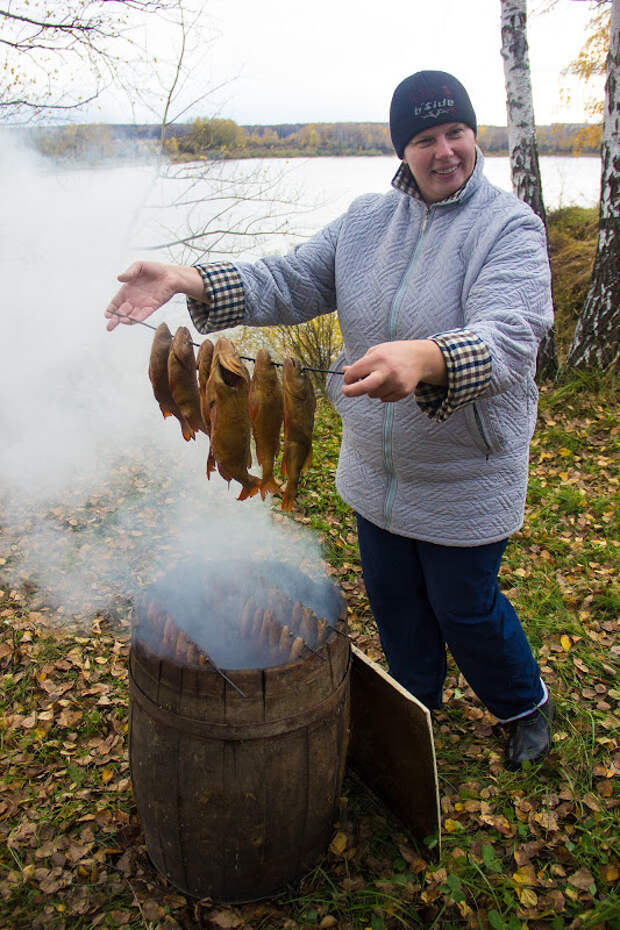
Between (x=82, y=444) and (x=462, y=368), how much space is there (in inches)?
236

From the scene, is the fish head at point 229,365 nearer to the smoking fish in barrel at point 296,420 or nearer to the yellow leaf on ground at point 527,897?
the smoking fish in barrel at point 296,420

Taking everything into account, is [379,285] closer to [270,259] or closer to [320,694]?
[270,259]

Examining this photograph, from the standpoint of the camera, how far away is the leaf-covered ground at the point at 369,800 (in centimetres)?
256

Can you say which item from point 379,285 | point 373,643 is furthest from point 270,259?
point 373,643

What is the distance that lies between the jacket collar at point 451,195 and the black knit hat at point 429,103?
14 centimetres

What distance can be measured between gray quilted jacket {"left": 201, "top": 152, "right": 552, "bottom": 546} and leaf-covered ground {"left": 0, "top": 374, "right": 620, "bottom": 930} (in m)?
1.40

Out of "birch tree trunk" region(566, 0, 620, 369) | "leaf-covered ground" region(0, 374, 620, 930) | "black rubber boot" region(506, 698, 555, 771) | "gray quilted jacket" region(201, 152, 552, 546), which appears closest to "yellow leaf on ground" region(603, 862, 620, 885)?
"leaf-covered ground" region(0, 374, 620, 930)

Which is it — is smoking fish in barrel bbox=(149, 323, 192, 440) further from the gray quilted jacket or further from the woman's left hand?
the woman's left hand

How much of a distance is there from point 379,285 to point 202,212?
8.76 m

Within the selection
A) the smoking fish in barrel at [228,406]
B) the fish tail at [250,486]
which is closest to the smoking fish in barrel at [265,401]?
the smoking fish in barrel at [228,406]

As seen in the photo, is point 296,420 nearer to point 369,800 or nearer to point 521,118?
point 369,800

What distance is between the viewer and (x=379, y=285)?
2467 mm

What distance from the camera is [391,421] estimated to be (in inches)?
98.2

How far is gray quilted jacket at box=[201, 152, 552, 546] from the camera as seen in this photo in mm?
2143
